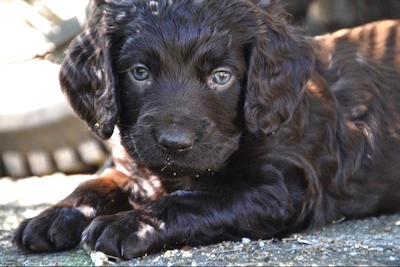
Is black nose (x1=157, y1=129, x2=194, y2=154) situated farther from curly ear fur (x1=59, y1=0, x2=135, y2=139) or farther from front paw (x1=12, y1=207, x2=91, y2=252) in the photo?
front paw (x1=12, y1=207, x2=91, y2=252)

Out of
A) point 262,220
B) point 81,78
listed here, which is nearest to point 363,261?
point 262,220

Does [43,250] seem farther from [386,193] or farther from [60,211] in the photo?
[386,193]

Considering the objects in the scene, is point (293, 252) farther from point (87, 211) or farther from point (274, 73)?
point (87, 211)

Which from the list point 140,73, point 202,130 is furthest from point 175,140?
point 140,73

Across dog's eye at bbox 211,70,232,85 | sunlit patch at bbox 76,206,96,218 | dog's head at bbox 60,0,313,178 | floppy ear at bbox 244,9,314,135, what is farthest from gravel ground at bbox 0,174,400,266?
dog's eye at bbox 211,70,232,85

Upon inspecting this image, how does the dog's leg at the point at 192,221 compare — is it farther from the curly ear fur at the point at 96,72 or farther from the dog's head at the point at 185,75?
the curly ear fur at the point at 96,72
